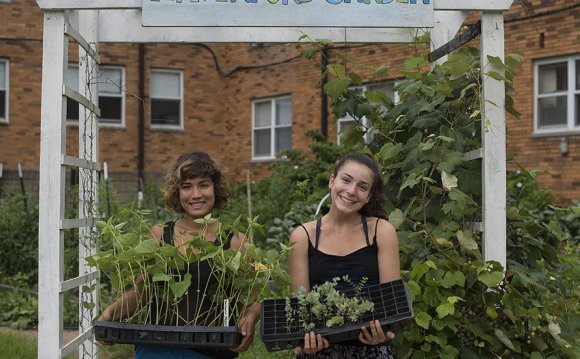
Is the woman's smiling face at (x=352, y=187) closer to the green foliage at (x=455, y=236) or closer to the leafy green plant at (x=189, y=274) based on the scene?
the leafy green plant at (x=189, y=274)

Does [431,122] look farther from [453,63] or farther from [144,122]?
[144,122]

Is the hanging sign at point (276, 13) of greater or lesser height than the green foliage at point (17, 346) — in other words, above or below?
above

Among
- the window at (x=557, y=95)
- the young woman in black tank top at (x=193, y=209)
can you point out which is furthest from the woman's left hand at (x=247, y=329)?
the window at (x=557, y=95)

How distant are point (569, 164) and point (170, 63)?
8925mm

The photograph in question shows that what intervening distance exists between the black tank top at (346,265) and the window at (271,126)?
13796 mm

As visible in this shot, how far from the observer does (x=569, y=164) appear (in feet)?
40.3

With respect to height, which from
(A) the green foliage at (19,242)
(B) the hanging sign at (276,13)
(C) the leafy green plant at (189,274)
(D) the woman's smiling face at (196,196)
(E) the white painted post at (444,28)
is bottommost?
(A) the green foliage at (19,242)

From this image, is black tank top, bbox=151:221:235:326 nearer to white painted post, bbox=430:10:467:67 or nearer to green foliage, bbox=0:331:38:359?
white painted post, bbox=430:10:467:67

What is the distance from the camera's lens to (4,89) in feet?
53.1

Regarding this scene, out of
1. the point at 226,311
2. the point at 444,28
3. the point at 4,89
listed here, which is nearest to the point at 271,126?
the point at 4,89

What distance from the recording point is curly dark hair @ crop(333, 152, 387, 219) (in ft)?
10.4

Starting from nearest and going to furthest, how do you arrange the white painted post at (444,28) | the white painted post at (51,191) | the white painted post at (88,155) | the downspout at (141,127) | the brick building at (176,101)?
the white painted post at (51,191) → the white painted post at (88,155) → the white painted post at (444,28) → the brick building at (176,101) → the downspout at (141,127)

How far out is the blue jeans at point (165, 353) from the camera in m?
3.02

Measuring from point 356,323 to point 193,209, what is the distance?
31.6 inches
